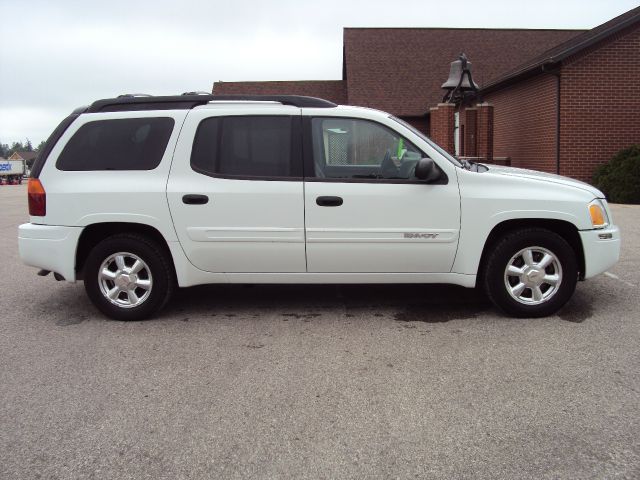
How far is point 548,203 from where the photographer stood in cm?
527

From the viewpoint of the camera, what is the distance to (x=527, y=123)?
57.1 ft

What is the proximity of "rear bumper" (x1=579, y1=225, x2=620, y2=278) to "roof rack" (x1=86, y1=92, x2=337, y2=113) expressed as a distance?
8.25 feet

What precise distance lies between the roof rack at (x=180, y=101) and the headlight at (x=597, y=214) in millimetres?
2435

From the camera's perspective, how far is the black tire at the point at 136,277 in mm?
5441

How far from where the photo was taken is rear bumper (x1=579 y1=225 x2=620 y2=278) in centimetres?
534

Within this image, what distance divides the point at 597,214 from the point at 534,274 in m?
0.77

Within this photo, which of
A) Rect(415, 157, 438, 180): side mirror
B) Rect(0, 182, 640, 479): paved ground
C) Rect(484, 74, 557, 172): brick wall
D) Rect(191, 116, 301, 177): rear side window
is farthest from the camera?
Rect(484, 74, 557, 172): brick wall

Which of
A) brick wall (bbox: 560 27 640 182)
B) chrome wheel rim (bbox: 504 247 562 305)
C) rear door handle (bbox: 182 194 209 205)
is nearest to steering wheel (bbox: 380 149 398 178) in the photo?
chrome wheel rim (bbox: 504 247 562 305)

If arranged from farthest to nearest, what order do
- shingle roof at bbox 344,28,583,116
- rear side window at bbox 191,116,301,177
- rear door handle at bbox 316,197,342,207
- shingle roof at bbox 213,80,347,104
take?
1. shingle roof at bbox 213,80,347,104
2. shingle roof at bbox 344,28,583,116
3. rear side window at bbox 191,116,301,177
4. rear door handle at bbox 316,197,342,207

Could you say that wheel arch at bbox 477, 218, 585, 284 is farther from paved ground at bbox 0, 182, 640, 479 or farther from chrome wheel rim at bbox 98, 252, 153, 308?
chrome wheel rim at bbox 98, 252, 153, 308

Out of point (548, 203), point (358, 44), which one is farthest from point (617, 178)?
point (358, 44)

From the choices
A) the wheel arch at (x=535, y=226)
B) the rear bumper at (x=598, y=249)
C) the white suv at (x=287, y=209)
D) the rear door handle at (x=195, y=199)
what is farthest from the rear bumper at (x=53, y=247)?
the rear bumper at (x=598, y=249)

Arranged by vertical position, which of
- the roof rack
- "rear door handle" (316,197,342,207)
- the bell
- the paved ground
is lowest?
the paved ground

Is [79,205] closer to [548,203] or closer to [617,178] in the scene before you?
[548,203]
